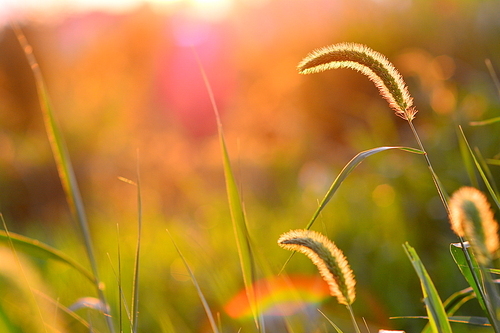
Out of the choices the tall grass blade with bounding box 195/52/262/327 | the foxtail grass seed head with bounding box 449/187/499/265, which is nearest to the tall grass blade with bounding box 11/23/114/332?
the tall grass blade with bounding box 195/52/262/327

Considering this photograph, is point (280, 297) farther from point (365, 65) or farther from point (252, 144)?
point (252, 144)

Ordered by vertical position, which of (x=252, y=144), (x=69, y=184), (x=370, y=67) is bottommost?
(x=69, y=184)

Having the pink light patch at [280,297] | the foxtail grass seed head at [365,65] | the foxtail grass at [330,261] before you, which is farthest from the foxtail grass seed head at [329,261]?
the foxtail grass seed head at [365,65]

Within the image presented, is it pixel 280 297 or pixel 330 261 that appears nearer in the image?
pixel 330 261

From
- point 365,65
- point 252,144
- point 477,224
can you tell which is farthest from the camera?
point 252,144

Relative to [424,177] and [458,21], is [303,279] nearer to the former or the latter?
[424,177]

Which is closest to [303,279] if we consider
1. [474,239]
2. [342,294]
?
[342,294]

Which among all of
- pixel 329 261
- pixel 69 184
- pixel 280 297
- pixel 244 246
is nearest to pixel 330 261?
pixel 329 261
